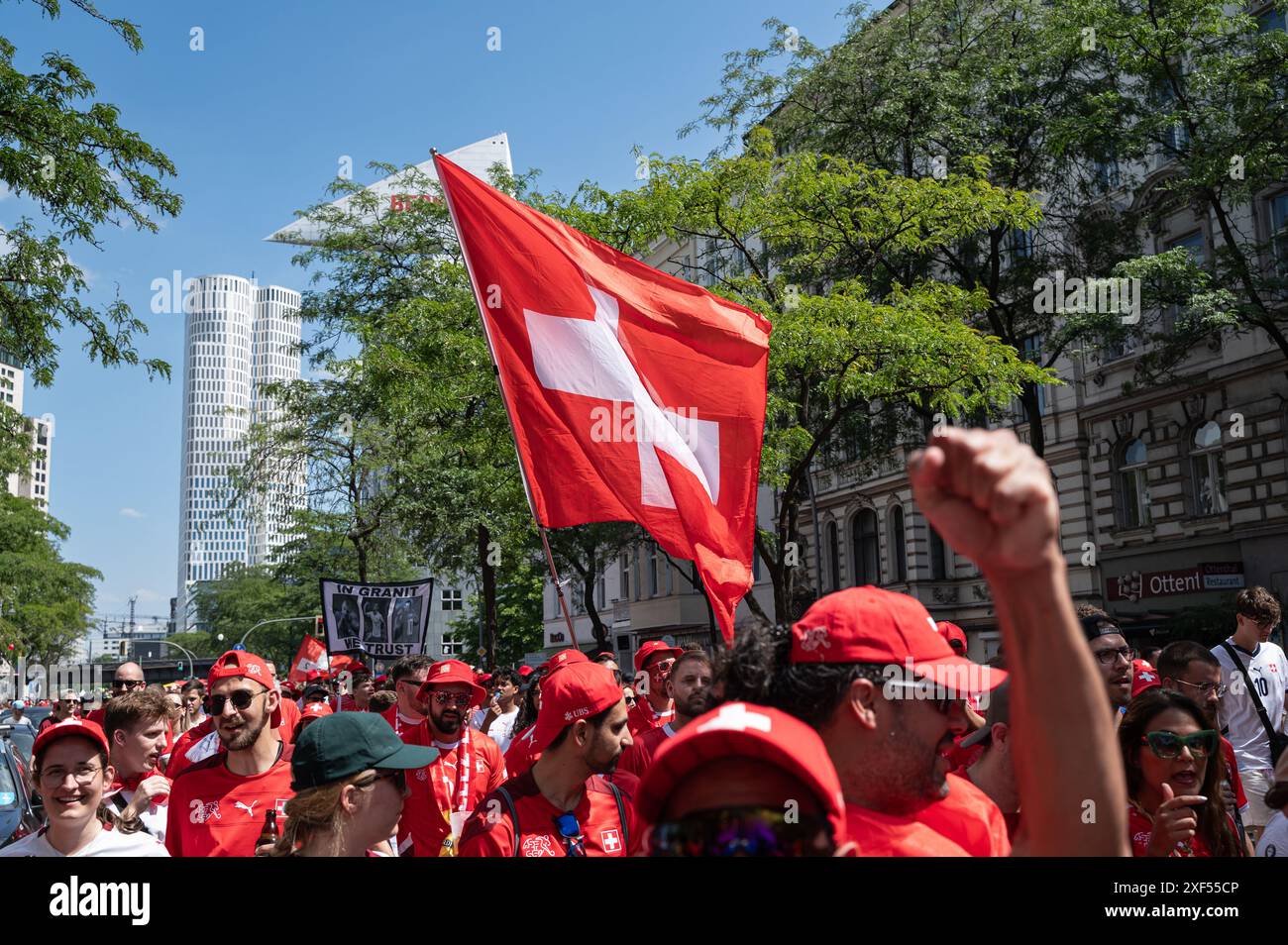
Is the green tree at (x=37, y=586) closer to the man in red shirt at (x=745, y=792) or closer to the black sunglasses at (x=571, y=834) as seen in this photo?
the black sunglasses at (x=571, y=834)

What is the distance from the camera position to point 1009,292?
26.7 m

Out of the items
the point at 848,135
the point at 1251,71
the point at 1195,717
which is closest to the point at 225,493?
the point at 848,135

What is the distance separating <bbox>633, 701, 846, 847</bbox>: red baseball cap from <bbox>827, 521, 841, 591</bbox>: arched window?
131ft

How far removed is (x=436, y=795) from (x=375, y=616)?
36.3ft

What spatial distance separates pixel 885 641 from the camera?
2434 mm

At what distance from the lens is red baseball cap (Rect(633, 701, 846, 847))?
1539mm

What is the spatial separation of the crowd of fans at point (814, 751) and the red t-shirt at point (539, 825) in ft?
0.03

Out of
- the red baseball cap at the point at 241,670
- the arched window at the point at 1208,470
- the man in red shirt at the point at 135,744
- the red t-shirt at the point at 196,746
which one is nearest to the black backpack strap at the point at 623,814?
the red baseball cap at the point at 241,670

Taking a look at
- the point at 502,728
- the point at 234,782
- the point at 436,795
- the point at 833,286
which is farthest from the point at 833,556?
the point at 234,782

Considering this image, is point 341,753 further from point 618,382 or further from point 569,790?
point 618,382

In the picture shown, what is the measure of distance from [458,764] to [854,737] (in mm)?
4401

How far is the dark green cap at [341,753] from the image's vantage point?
11.7 ft

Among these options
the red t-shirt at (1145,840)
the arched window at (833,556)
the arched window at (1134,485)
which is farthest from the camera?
the arched window at (833,556)

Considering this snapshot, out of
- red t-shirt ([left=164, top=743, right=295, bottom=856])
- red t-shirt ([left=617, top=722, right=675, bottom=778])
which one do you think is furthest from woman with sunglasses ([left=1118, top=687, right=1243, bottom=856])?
red t-shirt ([left=164, top=743, right=295, bottom=856])
